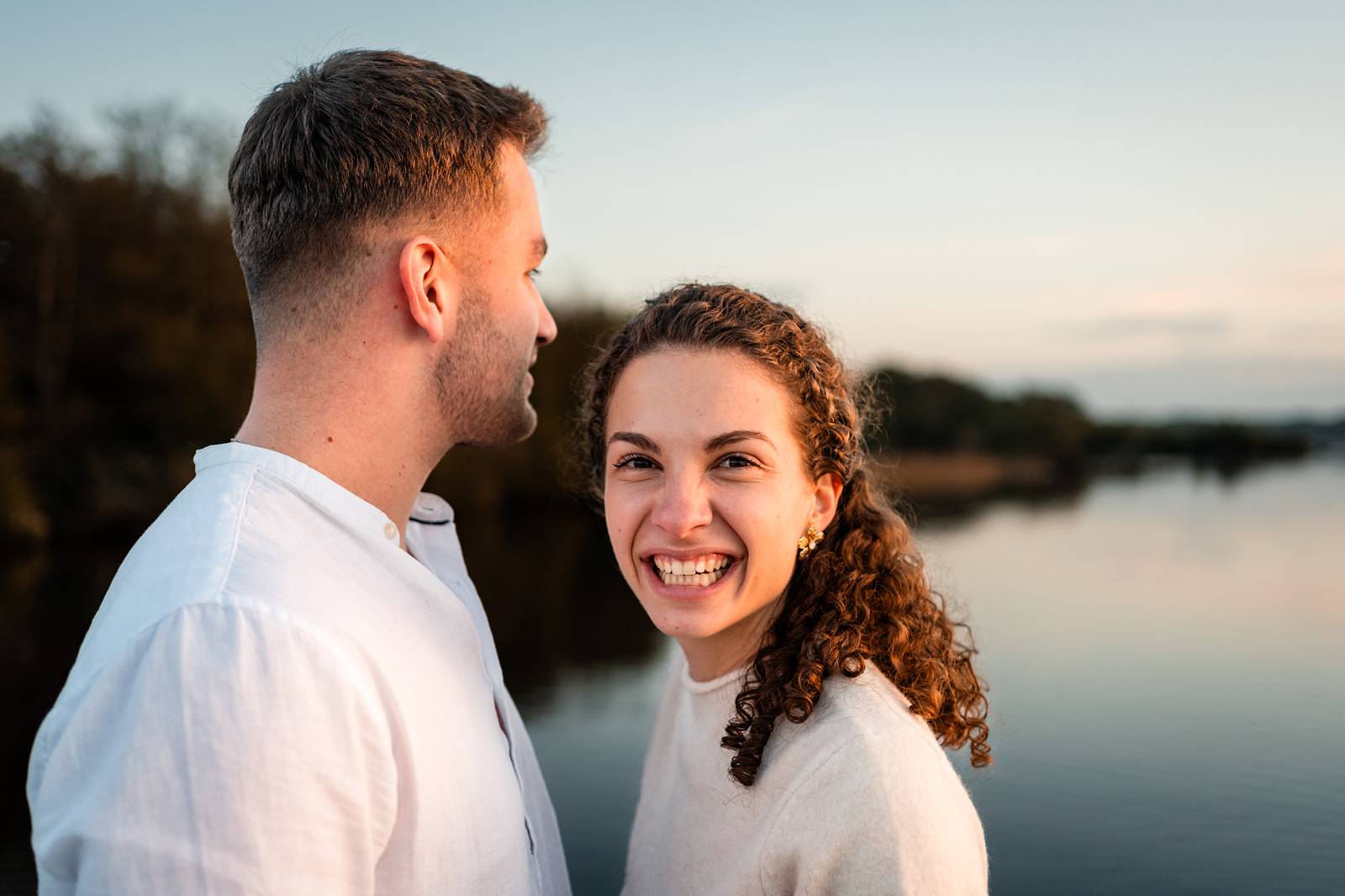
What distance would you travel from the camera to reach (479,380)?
2105mm

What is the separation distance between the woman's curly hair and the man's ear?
0.40 metres

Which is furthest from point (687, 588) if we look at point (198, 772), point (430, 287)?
point (198, 772)

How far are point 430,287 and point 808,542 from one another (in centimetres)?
99

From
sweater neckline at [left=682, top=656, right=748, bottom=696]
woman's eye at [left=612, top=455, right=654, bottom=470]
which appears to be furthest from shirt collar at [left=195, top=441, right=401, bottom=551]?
sweater neckline at [left=682, top=656, right=748, bottom=696]

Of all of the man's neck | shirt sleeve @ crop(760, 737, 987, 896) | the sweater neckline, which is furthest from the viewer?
the sweater neckline

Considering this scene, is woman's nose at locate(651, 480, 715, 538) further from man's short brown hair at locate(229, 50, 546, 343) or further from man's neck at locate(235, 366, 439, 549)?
man's short brown hair at locate(229, 50, 546, 343)

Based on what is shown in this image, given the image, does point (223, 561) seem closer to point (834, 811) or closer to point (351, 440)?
point (351, 440)

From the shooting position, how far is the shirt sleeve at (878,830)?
1.65 meters

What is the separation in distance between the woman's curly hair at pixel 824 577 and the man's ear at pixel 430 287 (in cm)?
40

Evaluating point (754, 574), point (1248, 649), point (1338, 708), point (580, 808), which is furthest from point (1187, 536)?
point (754, 574)

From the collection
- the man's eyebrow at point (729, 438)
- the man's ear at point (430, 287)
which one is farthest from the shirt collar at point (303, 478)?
the man's eyebrow at point (729, 438)

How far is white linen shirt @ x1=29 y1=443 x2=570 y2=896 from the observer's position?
140 centimetres

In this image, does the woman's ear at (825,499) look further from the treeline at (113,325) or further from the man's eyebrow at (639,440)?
the treeline at (113,325)

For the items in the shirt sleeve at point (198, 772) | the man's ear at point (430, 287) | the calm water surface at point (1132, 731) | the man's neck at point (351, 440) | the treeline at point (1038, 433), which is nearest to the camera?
the shirt sleeve at point (198, 772)
